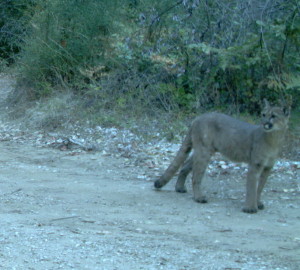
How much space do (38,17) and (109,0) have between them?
2038mm

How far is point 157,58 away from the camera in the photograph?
1340 cm

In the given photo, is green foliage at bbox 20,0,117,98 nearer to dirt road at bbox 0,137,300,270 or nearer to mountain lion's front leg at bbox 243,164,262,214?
dirt road at bbox 0,137,300,270

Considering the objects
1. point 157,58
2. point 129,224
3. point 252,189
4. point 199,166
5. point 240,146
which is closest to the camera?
point 129,224

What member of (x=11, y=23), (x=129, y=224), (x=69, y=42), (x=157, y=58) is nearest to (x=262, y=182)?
(x=129, y=224)

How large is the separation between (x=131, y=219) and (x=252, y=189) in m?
1.62

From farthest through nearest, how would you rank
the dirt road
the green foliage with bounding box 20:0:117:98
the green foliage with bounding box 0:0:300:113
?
the green foliage with bounding box 20:0:117:98 < the green foliage with bounding box 0:0:300:113 < the dirt road

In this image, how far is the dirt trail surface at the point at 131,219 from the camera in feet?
18.0

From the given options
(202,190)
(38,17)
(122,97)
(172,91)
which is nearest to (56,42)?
(38,17)

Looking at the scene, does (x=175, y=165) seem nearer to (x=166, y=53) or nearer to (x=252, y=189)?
(x=252, y=189)

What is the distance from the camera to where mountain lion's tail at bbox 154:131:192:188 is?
8.20 metres

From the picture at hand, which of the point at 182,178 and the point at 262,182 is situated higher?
the point at 262,182

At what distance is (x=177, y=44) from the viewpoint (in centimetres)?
1316

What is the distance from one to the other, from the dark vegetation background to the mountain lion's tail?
2.97 meters

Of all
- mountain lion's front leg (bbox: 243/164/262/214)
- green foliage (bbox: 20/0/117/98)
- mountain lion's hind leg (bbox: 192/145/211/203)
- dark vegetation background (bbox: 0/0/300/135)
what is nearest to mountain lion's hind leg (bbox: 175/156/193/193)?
mountain lion's hind leg (bbox: 192/145/211/203)
